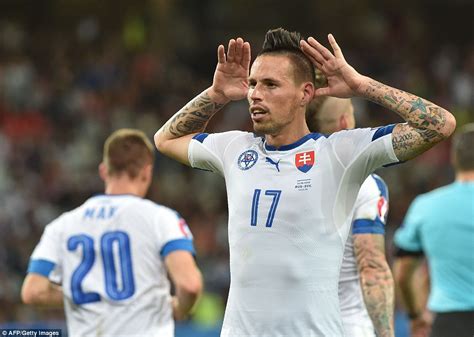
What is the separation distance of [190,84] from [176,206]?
9.15 ft

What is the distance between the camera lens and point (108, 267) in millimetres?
5660

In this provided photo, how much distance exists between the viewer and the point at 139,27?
17.6 metres

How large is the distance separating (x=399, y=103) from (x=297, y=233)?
719 mm

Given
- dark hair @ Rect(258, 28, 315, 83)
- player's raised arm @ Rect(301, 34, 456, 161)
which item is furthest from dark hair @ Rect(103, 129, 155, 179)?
player's raised arm @ Rect(301, 34, 456, 161)

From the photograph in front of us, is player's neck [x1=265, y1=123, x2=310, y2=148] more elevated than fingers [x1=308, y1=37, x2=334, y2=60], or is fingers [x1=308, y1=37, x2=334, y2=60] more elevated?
fingers [x1=308, y1=37, x2=334, y2=60]

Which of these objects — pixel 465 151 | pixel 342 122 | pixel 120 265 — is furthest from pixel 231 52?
pixel 465 151

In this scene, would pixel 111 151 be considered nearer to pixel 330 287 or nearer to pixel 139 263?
pixel 139 263

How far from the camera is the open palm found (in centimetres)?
482

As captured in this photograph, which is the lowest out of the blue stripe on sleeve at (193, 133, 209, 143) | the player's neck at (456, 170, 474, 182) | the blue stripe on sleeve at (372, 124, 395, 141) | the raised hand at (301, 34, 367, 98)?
the player's neck at (456, 170, 474, 182)

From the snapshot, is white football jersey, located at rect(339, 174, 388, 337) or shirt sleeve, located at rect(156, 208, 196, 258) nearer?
white football jersey, located at rect(339, 174, 388, 337)

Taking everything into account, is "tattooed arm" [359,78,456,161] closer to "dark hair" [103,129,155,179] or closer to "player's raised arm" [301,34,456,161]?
"player's raised arm" [301,34,456,161]

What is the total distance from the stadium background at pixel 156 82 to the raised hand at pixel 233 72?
6.99 metres

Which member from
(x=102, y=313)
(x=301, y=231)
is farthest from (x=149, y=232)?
(x=301, y=231)

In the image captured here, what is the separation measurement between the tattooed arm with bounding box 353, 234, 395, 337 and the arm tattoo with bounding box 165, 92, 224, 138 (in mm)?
993
